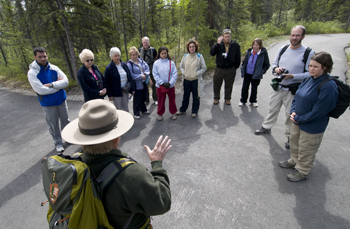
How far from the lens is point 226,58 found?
19.4 ft

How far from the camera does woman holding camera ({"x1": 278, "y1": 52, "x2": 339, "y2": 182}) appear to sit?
9.03 ft

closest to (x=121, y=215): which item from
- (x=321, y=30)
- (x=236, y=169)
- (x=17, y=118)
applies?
(x=236, y=169)

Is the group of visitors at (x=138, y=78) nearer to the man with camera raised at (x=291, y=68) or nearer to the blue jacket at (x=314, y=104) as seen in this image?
the man with camera raised at (x=291, y=68)

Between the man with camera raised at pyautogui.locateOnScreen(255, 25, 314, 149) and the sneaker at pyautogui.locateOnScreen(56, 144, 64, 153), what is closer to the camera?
the man with camera raised at pyautogui.locateOnScreen(255, 25, 314, 149)

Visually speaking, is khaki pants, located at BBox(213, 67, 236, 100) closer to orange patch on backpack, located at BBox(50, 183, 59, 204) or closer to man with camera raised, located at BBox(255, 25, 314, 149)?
man with camera raised, located at BBox(255, 25, 314, 149)

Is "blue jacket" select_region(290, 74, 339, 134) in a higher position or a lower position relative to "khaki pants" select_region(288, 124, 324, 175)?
higher

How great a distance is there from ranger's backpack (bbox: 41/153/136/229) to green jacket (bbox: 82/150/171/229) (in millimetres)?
54

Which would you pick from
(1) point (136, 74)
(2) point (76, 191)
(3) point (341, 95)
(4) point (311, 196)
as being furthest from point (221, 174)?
(1) point (136, 74)

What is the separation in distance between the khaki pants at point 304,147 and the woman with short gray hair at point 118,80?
4.17 m

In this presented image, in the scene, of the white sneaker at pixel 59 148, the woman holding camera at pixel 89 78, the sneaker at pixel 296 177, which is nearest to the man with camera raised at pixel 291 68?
the sneaker at pixel 296 177

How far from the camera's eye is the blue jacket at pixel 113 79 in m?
4.91

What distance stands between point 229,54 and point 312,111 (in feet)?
11.6

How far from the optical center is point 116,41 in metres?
10.7

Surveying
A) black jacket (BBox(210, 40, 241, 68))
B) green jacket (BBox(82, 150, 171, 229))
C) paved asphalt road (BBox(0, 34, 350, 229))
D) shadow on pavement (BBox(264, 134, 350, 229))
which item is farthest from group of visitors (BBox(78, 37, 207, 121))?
green jacket (BBox(82, 150, 171, 229))
